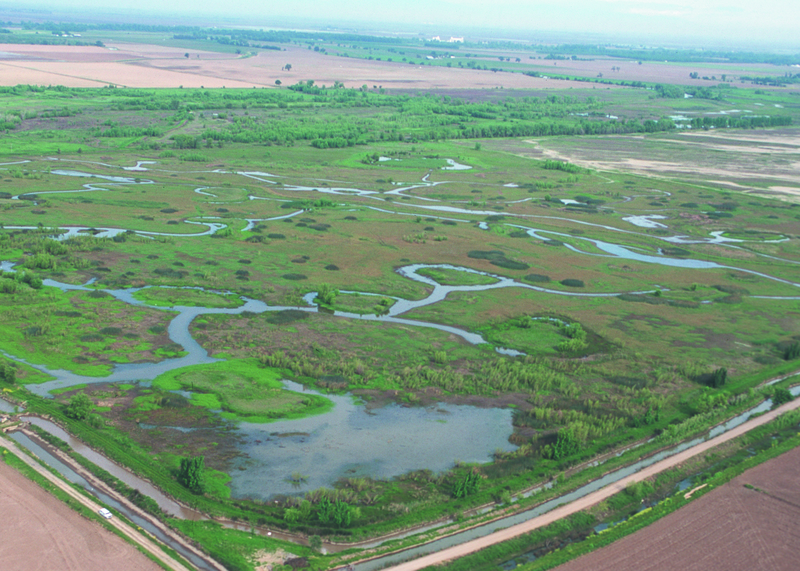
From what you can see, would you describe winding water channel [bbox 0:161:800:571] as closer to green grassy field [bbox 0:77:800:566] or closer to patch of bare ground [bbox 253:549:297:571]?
green grassy field [bbox 0:77:800:566]

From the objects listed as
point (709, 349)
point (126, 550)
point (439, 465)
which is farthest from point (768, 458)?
point (126, 550)

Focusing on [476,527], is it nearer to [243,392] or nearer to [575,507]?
[575,507]

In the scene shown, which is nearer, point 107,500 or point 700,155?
point 107,500

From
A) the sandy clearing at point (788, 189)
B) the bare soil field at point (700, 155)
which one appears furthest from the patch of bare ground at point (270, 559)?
the sandy clearing at point (788, 189)

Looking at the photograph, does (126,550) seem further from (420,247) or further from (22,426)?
(420,247)

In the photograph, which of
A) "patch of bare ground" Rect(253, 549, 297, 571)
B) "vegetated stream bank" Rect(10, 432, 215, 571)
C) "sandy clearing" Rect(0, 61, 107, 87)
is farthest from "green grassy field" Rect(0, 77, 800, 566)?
"sandy clearing" Rect(0, 61, 107, 87)

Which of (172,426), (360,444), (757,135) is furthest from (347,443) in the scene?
(757,135)
